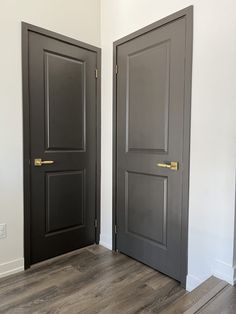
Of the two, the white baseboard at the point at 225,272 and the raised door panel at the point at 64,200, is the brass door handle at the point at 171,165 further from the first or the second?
the raised door panel at the point at 64,200

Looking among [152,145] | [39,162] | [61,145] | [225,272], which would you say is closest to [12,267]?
[39,162]

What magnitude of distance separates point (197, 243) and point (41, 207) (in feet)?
4.60

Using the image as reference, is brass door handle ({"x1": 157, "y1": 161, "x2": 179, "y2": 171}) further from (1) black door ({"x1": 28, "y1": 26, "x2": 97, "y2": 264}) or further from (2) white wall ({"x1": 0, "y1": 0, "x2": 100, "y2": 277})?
(2) white wall ({"x1": 0, "y1": 0, "x2": 100, "y2": 277})

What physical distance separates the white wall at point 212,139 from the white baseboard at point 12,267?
56.5 inches

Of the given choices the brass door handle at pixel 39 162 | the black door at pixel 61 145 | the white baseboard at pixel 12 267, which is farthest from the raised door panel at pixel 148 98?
the white baseboard at pixel 12 267

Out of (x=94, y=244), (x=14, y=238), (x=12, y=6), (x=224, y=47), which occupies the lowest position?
(x=94, y=244)

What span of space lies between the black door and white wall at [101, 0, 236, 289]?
1.00m

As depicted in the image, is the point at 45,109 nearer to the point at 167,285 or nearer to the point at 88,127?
the point at 88,127

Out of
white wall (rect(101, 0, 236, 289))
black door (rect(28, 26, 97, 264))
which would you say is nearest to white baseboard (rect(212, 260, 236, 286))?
white wall (rect(101, 0, 236, 289))

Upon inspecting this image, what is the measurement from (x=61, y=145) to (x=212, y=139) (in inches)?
54.9

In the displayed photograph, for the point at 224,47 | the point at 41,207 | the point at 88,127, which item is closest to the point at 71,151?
the point at 88,127

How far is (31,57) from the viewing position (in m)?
2.20

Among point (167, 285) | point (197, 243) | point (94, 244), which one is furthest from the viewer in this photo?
point (94, 244)

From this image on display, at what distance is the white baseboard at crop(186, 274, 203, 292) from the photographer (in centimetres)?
188
